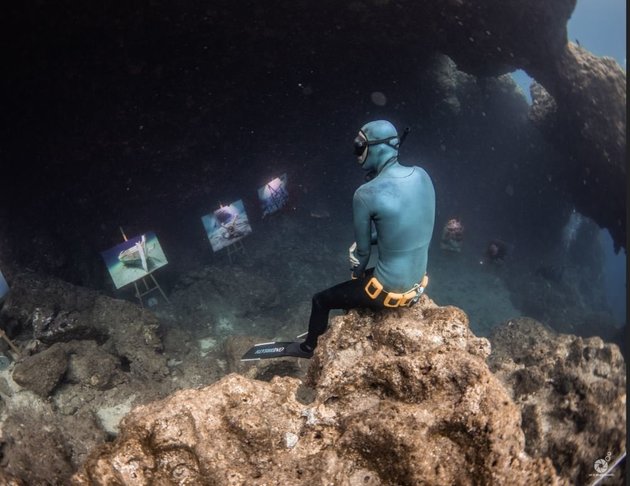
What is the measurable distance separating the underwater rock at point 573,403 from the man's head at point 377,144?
2203 millimetres

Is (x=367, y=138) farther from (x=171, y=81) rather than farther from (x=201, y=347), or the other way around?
(x=171, y=81)

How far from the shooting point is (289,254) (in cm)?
1218

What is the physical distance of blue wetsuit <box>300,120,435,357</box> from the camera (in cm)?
311

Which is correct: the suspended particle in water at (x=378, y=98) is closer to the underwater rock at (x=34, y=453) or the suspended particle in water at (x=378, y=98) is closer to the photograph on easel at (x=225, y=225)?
the photograph on easel at (x=225, y=225)

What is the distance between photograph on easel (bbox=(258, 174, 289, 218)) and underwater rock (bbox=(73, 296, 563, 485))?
25.1 feet

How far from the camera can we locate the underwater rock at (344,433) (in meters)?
1.99

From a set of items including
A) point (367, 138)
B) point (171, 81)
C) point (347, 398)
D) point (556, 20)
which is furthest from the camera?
point (171, 81)

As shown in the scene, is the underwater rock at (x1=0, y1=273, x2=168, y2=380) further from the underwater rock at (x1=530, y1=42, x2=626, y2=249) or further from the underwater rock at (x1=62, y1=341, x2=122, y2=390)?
the underwater rock at (x1=530, y1=42, x2=626, y2=249)

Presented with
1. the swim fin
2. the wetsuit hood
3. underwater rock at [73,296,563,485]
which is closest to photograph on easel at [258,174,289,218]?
the swim fin

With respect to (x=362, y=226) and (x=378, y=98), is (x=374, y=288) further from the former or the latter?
(x=378, y=98)

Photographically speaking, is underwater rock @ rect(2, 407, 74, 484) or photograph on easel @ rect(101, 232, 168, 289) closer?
underwater rock @ rect(2, 407, 74, 484)

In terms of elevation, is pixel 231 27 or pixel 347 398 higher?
pixel 231 27

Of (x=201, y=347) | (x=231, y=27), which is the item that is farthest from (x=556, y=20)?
(x=201, y=347)

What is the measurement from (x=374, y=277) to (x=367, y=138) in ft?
3.91
